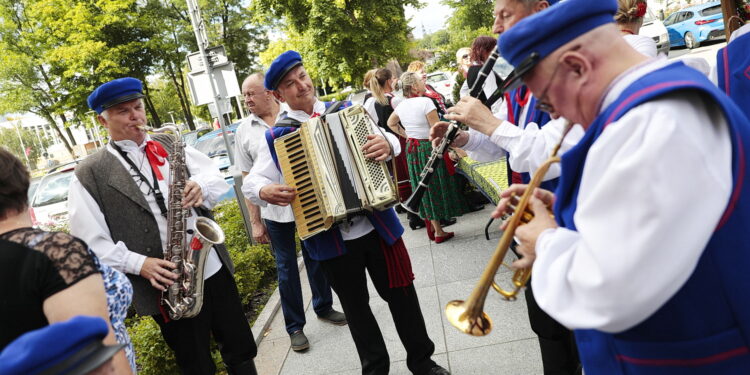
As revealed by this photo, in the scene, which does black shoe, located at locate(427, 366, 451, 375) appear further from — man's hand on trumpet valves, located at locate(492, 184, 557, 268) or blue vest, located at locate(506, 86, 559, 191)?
man's hand on trumpet valves, located at locate(492, 184, 557, 268)

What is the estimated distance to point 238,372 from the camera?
11.3 feet

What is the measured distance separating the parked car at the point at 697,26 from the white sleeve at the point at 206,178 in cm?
1988

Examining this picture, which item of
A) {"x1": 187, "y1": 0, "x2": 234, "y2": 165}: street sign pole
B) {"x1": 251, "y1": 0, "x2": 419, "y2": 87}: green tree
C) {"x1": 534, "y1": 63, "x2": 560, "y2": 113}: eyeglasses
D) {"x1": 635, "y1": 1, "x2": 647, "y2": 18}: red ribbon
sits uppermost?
{"x1": 251, "y1": 0, "x2": 419, "y2": 87}: green tree

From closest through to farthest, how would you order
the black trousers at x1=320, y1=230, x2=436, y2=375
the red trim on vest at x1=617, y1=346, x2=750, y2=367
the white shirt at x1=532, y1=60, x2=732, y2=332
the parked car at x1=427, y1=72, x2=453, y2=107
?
1. the white shirt at x1=532, y1=60, x2=732, y2=332
2. the red trim on vest at x1=617, y1=346, x2=750, y2=367
3. the black trousers at x1=320, y1=230, x2=436, y2=375
4. the parked car at x1=427, y1=72, x2=453, y2=107

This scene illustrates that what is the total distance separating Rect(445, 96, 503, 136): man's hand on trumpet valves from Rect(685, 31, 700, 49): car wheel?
20630mm

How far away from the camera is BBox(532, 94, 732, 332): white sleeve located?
1.08 meters

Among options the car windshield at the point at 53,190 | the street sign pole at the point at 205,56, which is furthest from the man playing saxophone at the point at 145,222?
the car windshield at the point at 53,190

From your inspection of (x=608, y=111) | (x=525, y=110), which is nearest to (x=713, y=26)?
(x=525, y=110)

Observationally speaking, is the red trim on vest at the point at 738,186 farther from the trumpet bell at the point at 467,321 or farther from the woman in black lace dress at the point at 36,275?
the woman in black lace dress at the point at 36,275

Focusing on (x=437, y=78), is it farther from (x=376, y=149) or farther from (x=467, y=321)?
(x=467, y=321)

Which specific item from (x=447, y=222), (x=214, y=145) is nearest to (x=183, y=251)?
(x=447, y=222)

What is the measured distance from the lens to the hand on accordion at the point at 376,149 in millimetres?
3100

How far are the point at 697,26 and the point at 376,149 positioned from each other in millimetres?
20323

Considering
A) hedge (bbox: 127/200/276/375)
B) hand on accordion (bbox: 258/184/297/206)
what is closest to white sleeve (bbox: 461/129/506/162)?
→ hand on accordion (bbox: 258/184/297/206)
